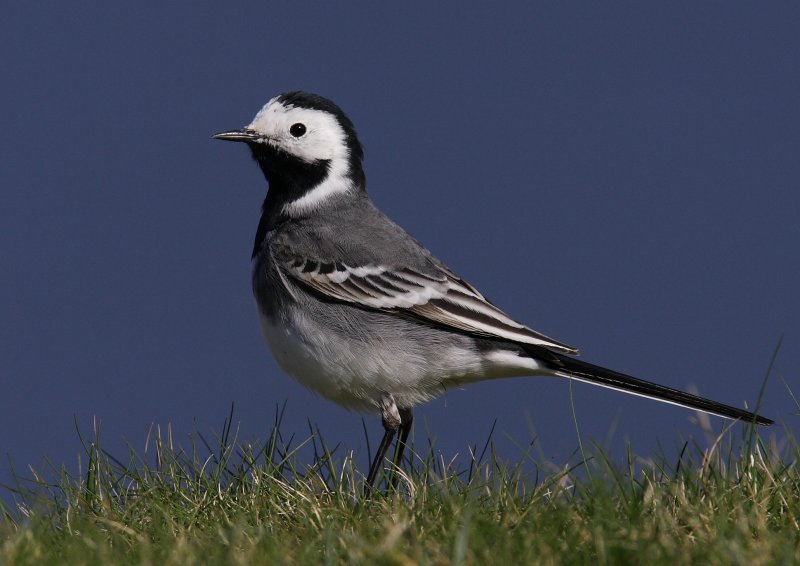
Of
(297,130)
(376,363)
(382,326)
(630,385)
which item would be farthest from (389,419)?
(297,130)

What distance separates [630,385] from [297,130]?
116 inches

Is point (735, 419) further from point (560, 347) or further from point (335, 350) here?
point (335, 350)

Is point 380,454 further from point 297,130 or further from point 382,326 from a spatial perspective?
point 297,130

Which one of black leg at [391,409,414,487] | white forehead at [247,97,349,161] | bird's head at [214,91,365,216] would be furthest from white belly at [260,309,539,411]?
white forehead at [247,97,349,161]

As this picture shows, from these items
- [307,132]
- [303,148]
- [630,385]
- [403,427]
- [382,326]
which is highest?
[307,132]

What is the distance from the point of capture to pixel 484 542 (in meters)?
4.44

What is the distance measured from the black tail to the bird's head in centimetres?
192

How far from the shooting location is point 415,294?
22.8 ft

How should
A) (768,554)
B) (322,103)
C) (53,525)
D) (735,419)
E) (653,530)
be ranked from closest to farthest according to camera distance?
(768,554)
(653,530)
(53,525)
(735,419)
(322,103)

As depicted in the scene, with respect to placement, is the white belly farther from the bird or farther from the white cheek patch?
the white cheek patch

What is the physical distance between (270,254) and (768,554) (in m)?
3.98

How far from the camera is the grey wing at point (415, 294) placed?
677 cm

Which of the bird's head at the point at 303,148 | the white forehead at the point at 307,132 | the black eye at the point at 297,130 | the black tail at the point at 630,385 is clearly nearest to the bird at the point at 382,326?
the black tail at the point at 630,385

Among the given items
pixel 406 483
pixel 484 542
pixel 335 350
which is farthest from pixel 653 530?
pixel 335 350
